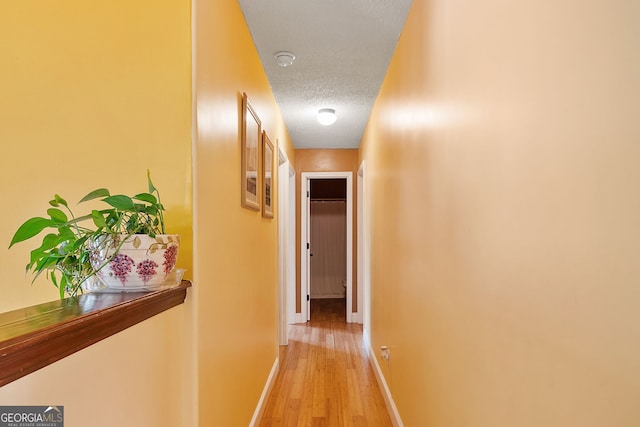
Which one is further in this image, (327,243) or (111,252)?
(327,243)

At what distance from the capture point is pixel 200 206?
1.46 meters

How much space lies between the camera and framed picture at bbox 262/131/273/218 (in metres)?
2.80

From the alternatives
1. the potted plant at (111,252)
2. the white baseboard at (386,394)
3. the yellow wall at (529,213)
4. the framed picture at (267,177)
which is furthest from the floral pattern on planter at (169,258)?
the white baseboard at (386,394)

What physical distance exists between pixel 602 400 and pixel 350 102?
10.5ft

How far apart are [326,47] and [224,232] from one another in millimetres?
1426

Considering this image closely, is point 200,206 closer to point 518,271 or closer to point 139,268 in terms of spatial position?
point 139,268

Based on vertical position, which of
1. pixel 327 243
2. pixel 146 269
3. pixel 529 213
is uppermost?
pixel 529 213

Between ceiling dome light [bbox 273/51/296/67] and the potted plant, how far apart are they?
1.76 meters

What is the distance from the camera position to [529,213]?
34.7 inches

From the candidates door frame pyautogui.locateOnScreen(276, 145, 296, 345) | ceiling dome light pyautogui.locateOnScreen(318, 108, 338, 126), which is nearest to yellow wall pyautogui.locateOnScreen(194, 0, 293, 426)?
ceiling dome light pyautogui.locateOnScreen(318, 108, 338, 126)

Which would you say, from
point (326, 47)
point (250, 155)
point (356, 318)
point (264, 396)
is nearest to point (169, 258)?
point (250, 155)

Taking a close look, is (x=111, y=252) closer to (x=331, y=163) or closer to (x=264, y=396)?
(x=264, y=396)

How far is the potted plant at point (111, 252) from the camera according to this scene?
3.29 ft

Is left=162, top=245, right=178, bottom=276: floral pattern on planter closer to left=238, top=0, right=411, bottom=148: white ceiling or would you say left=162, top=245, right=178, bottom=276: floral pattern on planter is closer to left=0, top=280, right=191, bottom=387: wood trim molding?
left=0, top=280, right=191, bottom=387: wood trim molding
